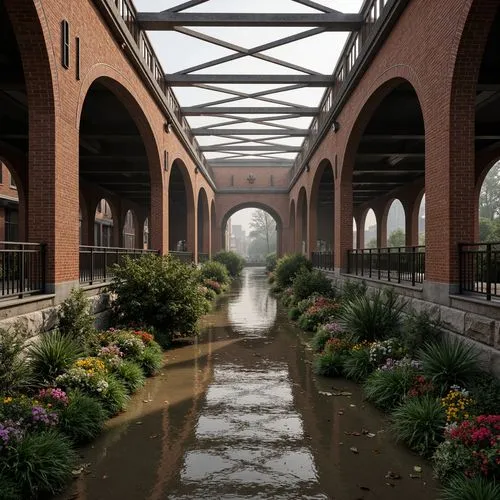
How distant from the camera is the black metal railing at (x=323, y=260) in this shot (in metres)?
18.9

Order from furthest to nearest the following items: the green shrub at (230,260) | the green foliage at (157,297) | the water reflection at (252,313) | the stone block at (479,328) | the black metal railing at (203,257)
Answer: the green shrub at (230,260) < the black metal railing at (203,257) < the water reflection at (252,313) < the green foliage at (157,297) < the stone block at (479,328)

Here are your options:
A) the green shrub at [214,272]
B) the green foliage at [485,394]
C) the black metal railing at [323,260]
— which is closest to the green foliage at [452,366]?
the green foliage at [485,394]

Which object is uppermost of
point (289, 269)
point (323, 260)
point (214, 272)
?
point (323, 260)

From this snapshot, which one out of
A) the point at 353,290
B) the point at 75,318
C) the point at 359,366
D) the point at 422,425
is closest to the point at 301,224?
the point at 353,290

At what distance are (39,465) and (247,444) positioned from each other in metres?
2.15

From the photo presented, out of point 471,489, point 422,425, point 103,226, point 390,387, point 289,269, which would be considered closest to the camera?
point 471,489

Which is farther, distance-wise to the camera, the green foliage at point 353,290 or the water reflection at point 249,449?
the green foliage at point 353,290

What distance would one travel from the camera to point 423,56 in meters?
8.32

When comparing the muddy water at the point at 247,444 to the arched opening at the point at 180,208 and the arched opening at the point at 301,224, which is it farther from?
the arched opening at the point at 301,224

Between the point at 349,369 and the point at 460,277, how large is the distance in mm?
2422

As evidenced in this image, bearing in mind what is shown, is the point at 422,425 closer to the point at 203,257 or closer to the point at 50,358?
the point at 50,358

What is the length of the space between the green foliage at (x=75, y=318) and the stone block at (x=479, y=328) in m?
5.95

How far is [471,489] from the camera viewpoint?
3732 millimetres

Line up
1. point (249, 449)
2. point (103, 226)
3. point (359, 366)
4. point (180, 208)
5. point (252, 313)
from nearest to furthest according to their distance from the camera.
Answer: point (249, 449) < point (359, 366) < point (252, 313) < point (103, 226) < point (180, 208)
